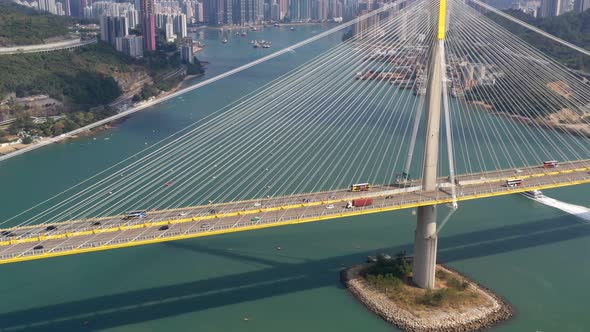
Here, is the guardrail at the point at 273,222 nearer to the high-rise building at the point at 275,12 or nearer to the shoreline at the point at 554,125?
the shoreline at the point at 554,125

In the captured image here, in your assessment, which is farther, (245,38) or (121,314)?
(245,38)

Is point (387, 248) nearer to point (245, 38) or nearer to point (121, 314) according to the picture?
point (121, 314)

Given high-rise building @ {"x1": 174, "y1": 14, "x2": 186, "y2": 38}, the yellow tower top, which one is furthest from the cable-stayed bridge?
high-rise building @ {"x1": 174, "y1": 14, "x2": 186, "y2": 38}

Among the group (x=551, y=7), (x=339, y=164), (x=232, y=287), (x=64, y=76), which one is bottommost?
(x=232, y=287)

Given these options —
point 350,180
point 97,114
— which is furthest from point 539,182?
point 97,114

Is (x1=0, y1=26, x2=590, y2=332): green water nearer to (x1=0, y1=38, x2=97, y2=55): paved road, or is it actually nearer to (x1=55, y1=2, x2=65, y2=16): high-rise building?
(x1=0, y1=38, x2=97, y2=55): paved road

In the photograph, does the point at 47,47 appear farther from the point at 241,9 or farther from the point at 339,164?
the point at 241,9

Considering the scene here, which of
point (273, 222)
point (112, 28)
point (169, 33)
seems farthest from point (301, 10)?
point (273, 222)
